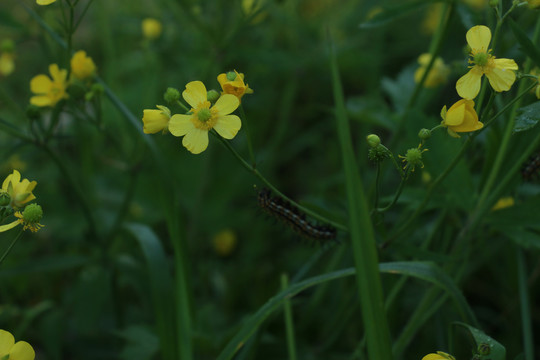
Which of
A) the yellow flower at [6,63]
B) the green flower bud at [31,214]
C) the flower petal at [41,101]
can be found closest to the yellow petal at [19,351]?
the green flower bud at [31,214]

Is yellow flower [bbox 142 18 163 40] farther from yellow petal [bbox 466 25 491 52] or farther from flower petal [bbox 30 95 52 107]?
yellow petal [bbox 466 25 491 52]

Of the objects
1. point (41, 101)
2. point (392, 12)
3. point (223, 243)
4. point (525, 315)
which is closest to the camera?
point (525, 315)

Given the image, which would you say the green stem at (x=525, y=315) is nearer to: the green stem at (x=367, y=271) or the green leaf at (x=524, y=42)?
the green stem at (x=367, y=271)

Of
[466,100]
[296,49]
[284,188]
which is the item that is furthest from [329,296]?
→ [296,49]

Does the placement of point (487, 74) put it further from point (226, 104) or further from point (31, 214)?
point (31, 214)

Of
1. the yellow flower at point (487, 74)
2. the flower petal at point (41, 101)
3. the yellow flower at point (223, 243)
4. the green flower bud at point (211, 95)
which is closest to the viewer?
the yellow flower at point (487, 74)

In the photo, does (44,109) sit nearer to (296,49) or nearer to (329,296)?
(329,296)

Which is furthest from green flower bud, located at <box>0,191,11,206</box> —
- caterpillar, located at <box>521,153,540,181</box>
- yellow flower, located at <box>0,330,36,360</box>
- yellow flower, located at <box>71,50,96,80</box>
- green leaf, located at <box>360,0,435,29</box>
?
caterpillar, located at <box>521,153,540,181</box>

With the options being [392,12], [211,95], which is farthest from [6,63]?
[392,12]
